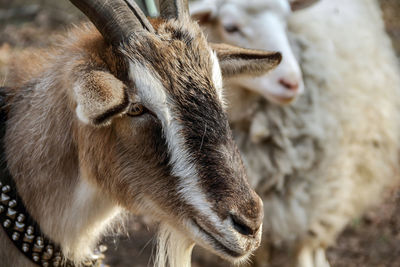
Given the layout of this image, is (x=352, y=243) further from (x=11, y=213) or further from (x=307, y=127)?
(x=11, y=213)

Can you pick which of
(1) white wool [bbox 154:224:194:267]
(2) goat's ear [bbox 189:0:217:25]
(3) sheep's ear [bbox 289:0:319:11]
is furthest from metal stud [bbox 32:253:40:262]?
(3) sheep's ear [bbox 289:0:319:11]

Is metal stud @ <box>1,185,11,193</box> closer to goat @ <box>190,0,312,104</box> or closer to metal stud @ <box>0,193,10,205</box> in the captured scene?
metal stud @ <box>0,193,10,205</box>

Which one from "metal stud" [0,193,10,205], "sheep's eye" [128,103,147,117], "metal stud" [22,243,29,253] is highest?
"sheep's eye" [128,103,147,117]

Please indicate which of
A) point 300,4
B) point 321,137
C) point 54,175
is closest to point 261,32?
point 300,4

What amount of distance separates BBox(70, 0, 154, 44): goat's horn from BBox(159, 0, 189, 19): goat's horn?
25cm

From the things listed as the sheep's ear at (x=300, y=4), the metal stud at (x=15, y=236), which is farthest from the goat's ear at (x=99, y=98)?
the sheep's ear at (x=300, y=4)

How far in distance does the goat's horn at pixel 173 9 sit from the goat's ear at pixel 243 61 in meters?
0.23

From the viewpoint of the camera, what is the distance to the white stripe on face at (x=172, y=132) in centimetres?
206

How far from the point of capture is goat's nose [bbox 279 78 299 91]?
153 inches

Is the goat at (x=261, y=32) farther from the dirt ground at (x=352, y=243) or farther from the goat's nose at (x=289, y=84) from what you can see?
the dirt ground at (x=352, y=243)

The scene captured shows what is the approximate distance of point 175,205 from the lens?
2141 millimetres

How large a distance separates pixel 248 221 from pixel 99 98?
69 centimetres

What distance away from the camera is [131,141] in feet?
7.00

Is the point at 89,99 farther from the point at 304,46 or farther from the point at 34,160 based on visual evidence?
the point at 304,46
